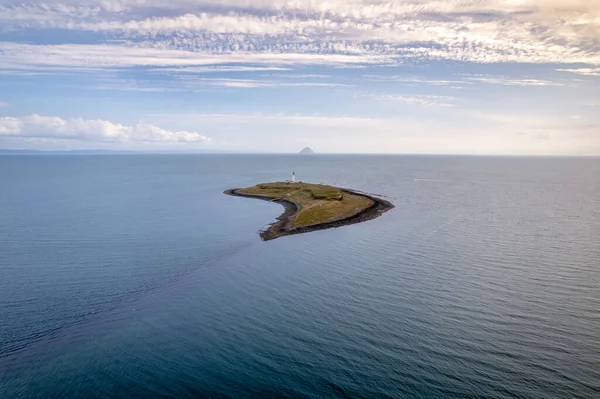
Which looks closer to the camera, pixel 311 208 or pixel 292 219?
pixel 292 219

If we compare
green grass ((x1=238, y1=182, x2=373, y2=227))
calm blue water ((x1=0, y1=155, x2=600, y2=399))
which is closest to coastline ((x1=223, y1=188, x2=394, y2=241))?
green grass ((x1=238, y1=182, x2=373, y2=227))

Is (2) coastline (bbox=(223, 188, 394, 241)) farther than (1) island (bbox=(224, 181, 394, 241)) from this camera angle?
No

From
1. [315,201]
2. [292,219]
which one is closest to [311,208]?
[292,219]

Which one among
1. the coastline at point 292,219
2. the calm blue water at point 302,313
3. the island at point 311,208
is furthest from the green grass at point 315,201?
the calm blue water at point 302,313

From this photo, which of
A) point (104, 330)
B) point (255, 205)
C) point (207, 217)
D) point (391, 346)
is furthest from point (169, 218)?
point (391, 346)

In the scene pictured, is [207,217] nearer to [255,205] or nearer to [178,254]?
[255,205]

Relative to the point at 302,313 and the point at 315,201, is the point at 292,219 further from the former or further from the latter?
the point at 302,313

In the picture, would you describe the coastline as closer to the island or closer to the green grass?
the island
